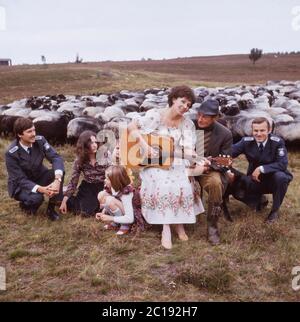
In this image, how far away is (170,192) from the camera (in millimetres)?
4691

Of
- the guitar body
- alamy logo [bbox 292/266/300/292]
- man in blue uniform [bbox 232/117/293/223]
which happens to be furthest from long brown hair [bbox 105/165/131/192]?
alamy logo [bbox 292/266/300/292]

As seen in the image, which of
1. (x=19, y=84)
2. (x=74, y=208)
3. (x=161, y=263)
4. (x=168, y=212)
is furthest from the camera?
(x=19, y=84)

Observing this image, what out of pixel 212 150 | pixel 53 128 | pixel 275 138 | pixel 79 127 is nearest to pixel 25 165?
pixel 212 150

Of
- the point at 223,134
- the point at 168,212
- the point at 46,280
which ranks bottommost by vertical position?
the point at 46,280

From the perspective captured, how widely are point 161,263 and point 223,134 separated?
5.55ft

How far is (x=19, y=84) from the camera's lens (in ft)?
102

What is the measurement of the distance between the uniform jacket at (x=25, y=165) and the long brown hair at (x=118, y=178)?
82 cm

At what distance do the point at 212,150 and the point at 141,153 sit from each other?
852 mm

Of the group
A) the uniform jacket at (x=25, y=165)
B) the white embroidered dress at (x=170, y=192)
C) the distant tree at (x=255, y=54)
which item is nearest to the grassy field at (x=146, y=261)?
the white embroidered dress at (x=170, y=192)

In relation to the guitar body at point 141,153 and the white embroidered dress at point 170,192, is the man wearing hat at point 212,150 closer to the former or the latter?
the white embroidered dress at point 170,192
